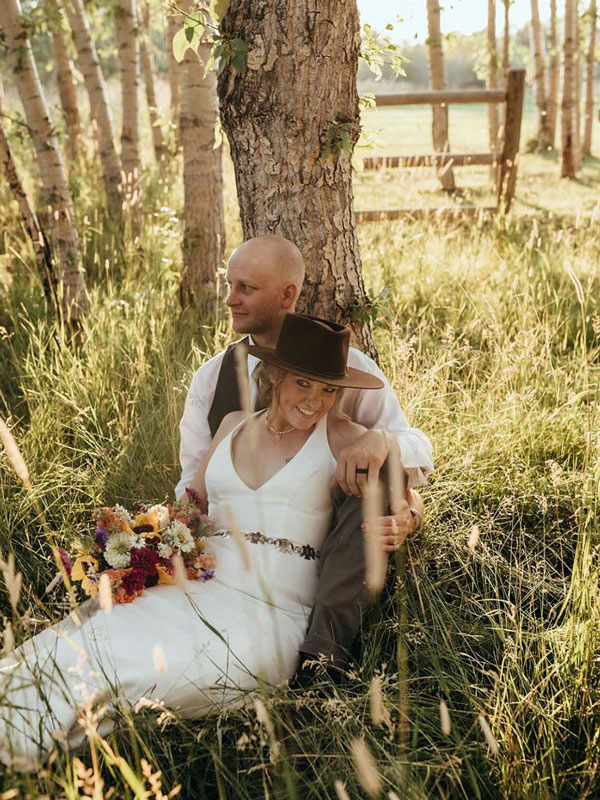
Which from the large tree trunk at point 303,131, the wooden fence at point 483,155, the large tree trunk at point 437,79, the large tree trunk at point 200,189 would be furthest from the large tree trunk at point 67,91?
the large tree trunk at point 303,131

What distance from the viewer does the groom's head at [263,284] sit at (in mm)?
2857

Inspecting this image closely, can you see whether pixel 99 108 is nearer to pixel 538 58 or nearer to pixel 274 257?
pixel 274 257

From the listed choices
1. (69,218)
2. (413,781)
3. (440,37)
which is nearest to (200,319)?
(69,218)

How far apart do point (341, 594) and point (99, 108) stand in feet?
22.1

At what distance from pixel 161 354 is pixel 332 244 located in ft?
4.54

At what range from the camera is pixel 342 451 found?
249cm

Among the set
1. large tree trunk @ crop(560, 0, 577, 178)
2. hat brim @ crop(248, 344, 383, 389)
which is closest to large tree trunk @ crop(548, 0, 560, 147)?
large tree trunk @ crop(560, 0, 577, 178)

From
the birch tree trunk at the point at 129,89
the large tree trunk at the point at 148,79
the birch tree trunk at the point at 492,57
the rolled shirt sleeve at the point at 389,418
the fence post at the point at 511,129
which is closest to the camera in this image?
the rolled shirt sleeve at the point at 389,418

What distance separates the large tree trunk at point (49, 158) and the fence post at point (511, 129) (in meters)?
5.04

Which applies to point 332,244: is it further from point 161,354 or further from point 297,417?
point 161,354

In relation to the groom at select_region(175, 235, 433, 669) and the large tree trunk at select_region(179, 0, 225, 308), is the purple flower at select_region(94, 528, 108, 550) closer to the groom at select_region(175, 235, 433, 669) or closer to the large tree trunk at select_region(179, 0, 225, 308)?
the groom at select_region(175, 235, 433, 669)

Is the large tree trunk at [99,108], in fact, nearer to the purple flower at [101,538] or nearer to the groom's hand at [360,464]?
the purple flower at [101,538]

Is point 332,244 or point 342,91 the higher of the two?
point 342,91

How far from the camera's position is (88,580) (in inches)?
95.3
